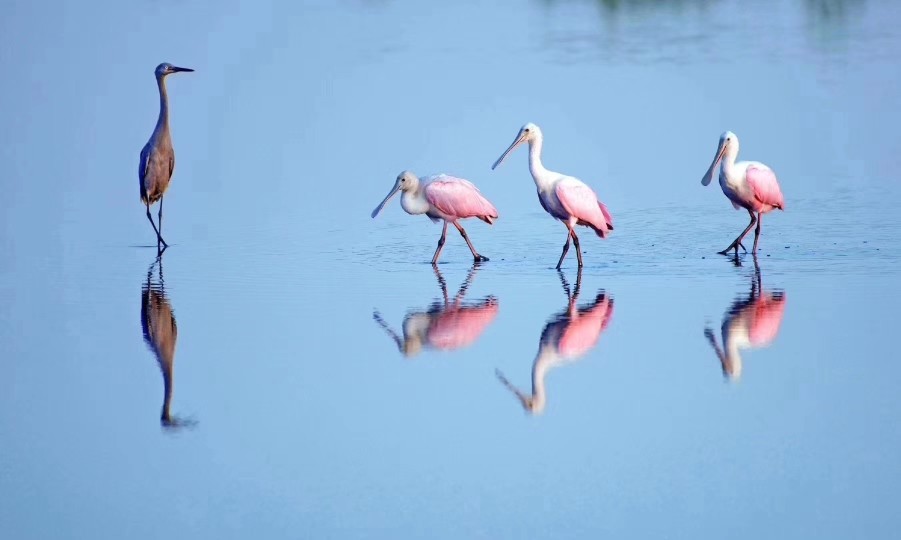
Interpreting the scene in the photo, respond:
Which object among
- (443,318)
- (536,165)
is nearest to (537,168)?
(536,165)

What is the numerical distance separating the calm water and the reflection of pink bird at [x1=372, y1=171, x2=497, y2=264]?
38 cm

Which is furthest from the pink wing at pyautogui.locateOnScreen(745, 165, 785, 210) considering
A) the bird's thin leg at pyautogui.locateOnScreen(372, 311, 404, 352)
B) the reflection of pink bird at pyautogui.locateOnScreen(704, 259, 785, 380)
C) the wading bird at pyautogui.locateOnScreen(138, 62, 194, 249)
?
the wading bird at pyautogui.locateOnScreen(138, 62, 194, 249)

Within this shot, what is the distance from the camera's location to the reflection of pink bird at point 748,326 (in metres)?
8.24

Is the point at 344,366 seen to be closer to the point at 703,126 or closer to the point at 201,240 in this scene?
the point at 201,240

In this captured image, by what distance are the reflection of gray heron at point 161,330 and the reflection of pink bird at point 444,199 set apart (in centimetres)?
227

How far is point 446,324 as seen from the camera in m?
9.45

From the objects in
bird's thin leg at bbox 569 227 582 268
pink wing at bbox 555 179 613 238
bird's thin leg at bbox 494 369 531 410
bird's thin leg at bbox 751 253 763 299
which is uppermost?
pink wing at bbox 555 179 613 238

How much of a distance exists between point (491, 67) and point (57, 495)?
67.0 ft

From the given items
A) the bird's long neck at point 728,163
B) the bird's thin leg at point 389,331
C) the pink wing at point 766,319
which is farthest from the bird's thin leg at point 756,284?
the bird's thin leg at point 389,331

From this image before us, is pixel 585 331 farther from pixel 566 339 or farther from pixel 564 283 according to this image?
pixel 564 283

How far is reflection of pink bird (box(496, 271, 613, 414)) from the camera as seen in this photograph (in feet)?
24.8

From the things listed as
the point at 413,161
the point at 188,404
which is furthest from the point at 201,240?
the point at 188,404

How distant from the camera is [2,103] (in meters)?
23.8

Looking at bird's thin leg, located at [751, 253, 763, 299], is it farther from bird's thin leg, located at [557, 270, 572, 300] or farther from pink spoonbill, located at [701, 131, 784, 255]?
pink spoonbill, located at [701, 131, 784, 255]
